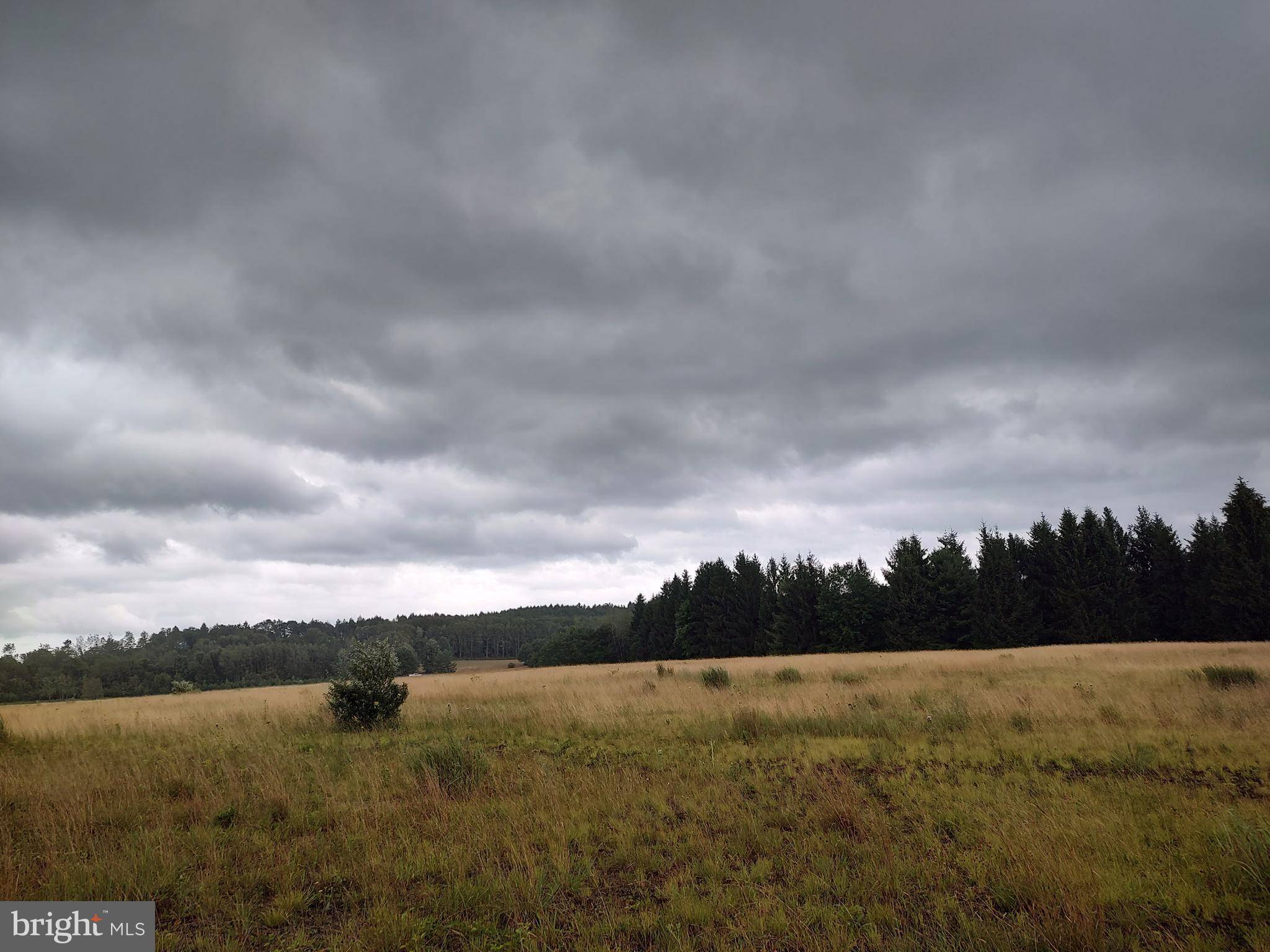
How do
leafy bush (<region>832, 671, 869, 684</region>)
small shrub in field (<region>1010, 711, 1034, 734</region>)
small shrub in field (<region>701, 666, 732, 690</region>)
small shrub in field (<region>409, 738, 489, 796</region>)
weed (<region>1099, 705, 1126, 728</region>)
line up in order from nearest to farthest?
small shrub in field (<region>409, 738, 489, 796</region>), small shrub in field (<region>1010, 711, 1034, 734</region>), weed (<region>1099, 705, 1126, 728</region>), leafy bush (<region>832, 671, 869, 684</region>), small shrub in field (<region>701, 666, 732, 690</region>)

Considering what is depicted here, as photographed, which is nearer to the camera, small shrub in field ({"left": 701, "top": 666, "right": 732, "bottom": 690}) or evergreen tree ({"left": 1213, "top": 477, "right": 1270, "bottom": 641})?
small shrub in field ({"left": 701, "top": 666, "right": 732, "bottom": 690})

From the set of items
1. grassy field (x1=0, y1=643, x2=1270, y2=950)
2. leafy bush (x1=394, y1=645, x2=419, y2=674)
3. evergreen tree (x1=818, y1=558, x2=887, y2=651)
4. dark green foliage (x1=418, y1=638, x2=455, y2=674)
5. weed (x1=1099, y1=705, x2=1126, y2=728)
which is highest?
grassy field (x1=0, y1=643, x2=1270, y2=950)

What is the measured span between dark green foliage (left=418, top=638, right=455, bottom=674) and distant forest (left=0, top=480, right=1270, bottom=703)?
16.7 m

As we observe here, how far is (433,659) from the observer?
387 feet

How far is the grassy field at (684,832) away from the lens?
482 centimetres

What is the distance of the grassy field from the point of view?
4824 millimetres

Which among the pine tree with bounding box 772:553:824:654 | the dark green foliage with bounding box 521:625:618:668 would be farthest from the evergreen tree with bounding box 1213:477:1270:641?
the dark green foliage with bounding box 521:625:618:668

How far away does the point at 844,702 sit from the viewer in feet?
51.5

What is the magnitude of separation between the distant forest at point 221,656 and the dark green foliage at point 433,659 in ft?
1.72

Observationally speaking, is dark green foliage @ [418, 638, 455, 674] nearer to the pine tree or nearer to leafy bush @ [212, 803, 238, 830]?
the pine tree

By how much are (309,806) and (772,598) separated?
7391 cm

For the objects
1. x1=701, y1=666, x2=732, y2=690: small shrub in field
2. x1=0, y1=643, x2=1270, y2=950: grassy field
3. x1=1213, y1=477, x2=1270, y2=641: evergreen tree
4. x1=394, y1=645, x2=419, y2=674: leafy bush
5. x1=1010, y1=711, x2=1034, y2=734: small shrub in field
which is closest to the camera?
x1=0, y1=643, x2=1270, y2=950: grassy field

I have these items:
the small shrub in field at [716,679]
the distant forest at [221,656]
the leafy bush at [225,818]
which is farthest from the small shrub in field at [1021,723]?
the distant forest at [221,656]

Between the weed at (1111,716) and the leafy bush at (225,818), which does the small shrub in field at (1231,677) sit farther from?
the leafy bush at (225,818)
